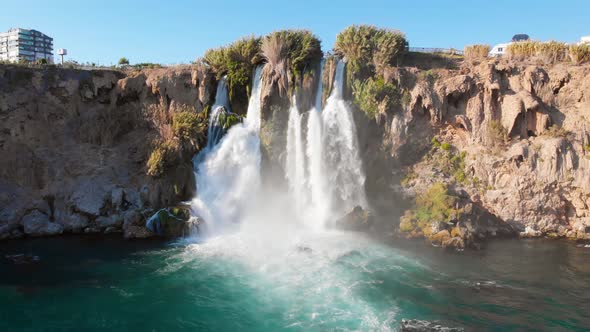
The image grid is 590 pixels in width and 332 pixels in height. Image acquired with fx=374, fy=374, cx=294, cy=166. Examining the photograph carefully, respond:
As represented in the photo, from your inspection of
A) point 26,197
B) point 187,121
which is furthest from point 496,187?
point 26,197

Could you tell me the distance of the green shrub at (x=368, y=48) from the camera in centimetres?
2717

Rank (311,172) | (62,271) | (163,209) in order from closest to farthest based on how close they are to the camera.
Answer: (62,271)
(163,209)
(311,172)

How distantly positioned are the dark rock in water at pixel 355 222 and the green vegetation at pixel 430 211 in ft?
6.68

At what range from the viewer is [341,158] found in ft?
82.6

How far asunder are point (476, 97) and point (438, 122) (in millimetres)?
2905

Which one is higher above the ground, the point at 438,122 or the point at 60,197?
the point at 438,122

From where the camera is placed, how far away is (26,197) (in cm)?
2298

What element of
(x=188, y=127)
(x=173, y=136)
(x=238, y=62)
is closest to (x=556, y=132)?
(x=238, y=62)

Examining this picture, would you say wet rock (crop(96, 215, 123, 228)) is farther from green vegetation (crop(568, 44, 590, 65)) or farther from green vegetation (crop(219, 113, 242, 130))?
green vegetation (crop(568, 44, 590, 65))

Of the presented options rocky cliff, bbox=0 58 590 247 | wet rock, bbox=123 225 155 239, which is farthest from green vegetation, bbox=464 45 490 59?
wet rock, bbox=123 225 155 239

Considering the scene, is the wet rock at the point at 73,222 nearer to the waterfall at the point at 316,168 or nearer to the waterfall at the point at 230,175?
the waterfall at the point at 230,175

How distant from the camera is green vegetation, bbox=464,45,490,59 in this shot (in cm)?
2936

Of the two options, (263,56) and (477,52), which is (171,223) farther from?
(477,52)

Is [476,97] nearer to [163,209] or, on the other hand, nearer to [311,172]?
[311,172]
